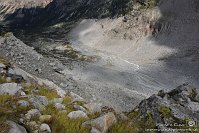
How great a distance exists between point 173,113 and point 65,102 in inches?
196

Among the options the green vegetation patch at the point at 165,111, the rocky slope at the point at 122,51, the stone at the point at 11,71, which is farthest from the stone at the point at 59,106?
the rocky slope at the point at 122,51

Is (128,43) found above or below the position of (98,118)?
below

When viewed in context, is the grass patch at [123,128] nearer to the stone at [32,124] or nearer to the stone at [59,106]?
the stone at [59,106]

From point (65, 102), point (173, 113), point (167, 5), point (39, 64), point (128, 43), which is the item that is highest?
point (65, 102)

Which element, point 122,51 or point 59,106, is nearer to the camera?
point 59,106

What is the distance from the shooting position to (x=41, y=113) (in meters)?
10.9

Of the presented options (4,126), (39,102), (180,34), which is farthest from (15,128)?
(180,34)

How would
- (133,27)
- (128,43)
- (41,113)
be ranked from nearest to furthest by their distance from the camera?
(41,113) < (128,43) < (133,27)

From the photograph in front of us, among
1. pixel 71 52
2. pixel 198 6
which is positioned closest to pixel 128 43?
pixel 71 52

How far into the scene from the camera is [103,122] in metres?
10.9

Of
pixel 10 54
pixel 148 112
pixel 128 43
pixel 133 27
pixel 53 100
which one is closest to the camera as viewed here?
pixel 53 100

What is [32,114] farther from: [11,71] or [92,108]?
[11,71]

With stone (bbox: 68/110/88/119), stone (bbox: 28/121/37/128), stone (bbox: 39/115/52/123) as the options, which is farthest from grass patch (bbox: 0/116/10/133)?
stone (bbox: 68/110/88/119)

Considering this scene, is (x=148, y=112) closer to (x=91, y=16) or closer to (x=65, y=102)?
(x=65, y=102)
